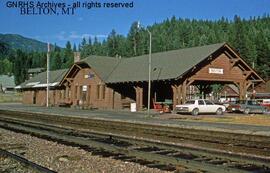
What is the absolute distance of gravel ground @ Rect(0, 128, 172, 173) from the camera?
9.84m

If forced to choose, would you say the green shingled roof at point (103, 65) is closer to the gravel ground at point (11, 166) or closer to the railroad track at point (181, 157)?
the railroad track at point (181, 157)

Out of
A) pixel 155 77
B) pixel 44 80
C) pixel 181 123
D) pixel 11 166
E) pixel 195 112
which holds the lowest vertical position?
pixel 11 166

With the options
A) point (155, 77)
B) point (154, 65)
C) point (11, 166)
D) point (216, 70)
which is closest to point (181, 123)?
point (155, 77)

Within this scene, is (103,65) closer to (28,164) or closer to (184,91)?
(184,91)

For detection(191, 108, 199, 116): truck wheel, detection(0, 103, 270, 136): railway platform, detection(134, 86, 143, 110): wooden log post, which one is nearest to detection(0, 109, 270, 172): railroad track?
detection(0, 103, 270, 136): railway platform

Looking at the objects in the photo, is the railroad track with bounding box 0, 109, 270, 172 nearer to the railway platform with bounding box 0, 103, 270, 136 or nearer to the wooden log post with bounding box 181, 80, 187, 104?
the railway platform with bounding box 0, 103, 270, 136

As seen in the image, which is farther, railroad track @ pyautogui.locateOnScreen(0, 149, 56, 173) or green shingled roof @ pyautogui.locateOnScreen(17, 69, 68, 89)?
green shingled roof @ pyautogui.locateOnScreen(17, 69, 68, 89)

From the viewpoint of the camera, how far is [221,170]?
341 inches

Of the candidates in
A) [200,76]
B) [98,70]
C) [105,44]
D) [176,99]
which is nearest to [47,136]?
[176,99]

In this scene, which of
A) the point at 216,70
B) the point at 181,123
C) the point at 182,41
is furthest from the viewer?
the point at 182,41

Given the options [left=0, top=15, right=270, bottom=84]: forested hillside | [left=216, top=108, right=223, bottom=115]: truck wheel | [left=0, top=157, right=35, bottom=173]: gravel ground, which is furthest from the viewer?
[left=0, top=15, right=270, bottom=84]: forested hillside

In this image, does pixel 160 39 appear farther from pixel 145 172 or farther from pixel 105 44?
pixel 145 172

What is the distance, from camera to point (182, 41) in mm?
159250

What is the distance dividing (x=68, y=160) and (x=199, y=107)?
28.9 m
